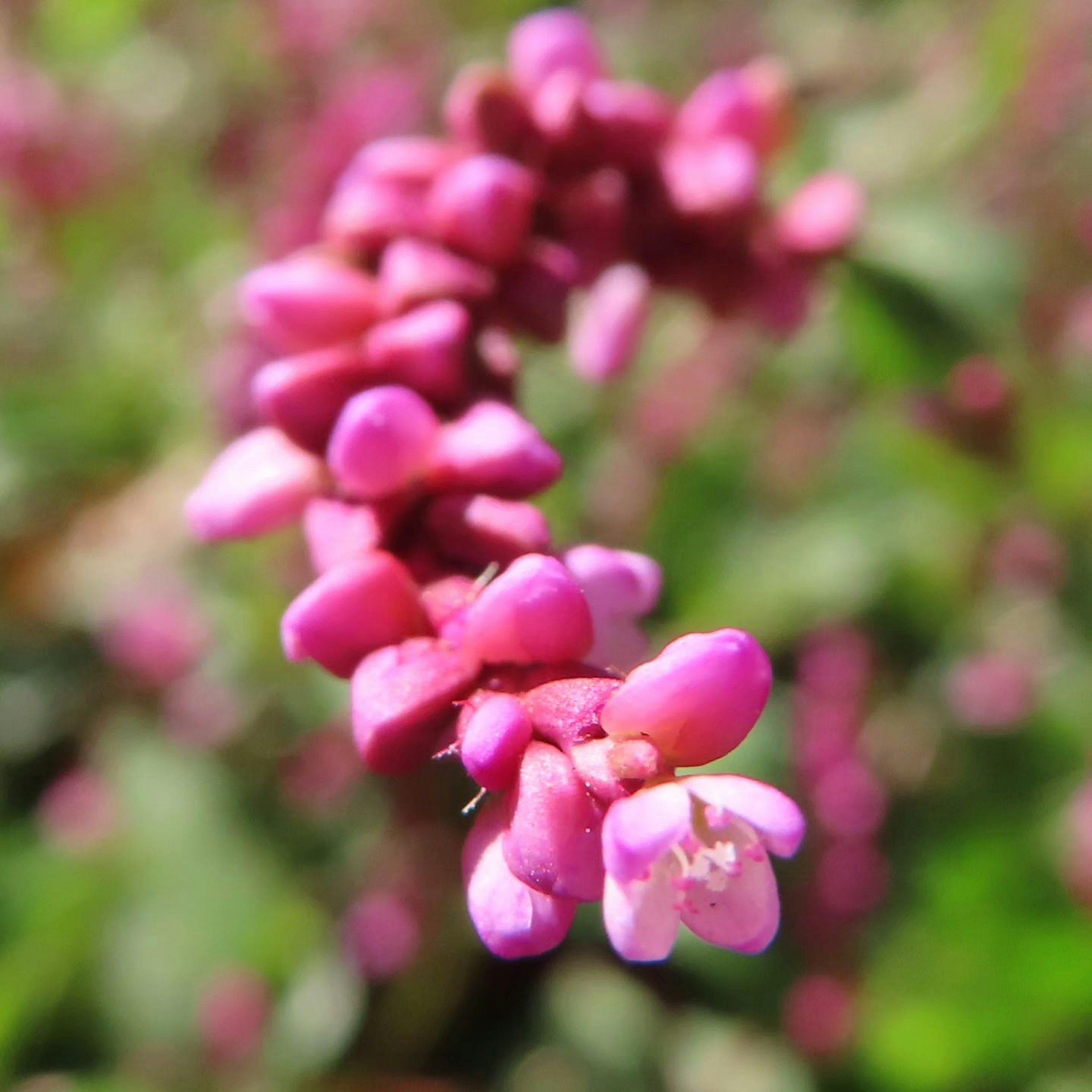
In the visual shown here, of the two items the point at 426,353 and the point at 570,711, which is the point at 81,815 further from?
the point at 570,711

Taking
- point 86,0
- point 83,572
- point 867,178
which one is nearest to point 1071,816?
point 867,178

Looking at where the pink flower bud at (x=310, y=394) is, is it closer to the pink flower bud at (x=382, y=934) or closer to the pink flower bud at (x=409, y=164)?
the pink flower bud at (x=409, y=164)

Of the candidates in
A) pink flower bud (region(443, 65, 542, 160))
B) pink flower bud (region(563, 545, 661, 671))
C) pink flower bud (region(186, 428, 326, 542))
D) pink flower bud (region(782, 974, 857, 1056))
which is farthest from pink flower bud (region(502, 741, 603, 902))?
pink flower bud (region(782, 974, 857, 1056))

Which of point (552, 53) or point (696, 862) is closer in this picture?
point (696, 862)

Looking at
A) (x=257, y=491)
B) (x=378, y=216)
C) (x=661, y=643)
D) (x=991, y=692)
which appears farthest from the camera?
(x=991, y=692)

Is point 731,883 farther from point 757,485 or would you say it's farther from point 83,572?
point 83,572

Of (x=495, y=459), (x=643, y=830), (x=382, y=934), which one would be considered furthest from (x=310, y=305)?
(x=382, y=934)

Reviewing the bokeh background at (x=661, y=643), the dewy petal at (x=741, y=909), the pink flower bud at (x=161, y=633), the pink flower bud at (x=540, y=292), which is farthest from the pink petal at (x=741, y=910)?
→ the pink flower bud at (x=161, y=633)
